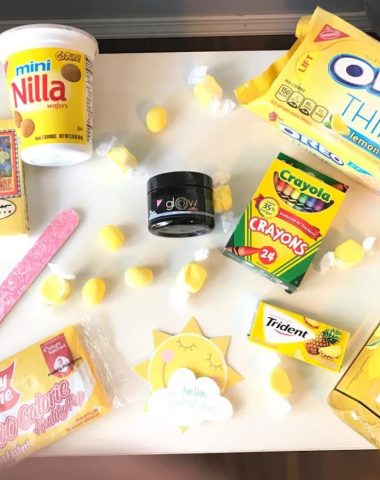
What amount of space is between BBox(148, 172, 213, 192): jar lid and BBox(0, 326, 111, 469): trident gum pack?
0.77 ft

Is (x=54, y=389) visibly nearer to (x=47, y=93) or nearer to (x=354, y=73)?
(x=47, y=93)

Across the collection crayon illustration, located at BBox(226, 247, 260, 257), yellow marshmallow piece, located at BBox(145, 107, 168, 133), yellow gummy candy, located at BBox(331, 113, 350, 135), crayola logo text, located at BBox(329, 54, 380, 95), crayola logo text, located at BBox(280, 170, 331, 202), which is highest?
crayola logo text, located at BBox(329, 54, 380, 95)

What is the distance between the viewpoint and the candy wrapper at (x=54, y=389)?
688 millimetres

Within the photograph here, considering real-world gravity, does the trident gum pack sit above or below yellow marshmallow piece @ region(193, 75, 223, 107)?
below

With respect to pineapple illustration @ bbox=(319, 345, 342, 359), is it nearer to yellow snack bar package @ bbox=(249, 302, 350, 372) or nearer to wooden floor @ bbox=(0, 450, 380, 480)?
yellow snack bar package @ bbox=(249, 302, 350, 372)

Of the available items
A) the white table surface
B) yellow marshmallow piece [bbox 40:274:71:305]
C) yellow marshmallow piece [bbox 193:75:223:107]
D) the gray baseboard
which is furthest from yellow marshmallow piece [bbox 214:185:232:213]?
the gray baseboard

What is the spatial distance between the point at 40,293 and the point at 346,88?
0.46m

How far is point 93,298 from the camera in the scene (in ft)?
2.38

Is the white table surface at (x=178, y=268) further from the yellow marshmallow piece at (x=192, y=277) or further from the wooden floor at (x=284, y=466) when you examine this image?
the wooden floor at (x=284, y=466)

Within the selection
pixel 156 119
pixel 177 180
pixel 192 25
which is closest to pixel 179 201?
pixel 177 180

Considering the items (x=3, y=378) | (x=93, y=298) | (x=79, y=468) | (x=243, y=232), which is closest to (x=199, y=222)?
(x=243, y=232)

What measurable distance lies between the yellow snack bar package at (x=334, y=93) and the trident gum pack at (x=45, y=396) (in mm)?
403

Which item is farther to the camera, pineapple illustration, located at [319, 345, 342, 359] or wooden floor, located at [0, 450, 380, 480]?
wooden floor, located at [0, 450, 380, 480]

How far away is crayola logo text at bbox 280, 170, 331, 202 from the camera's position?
71 centimetres
